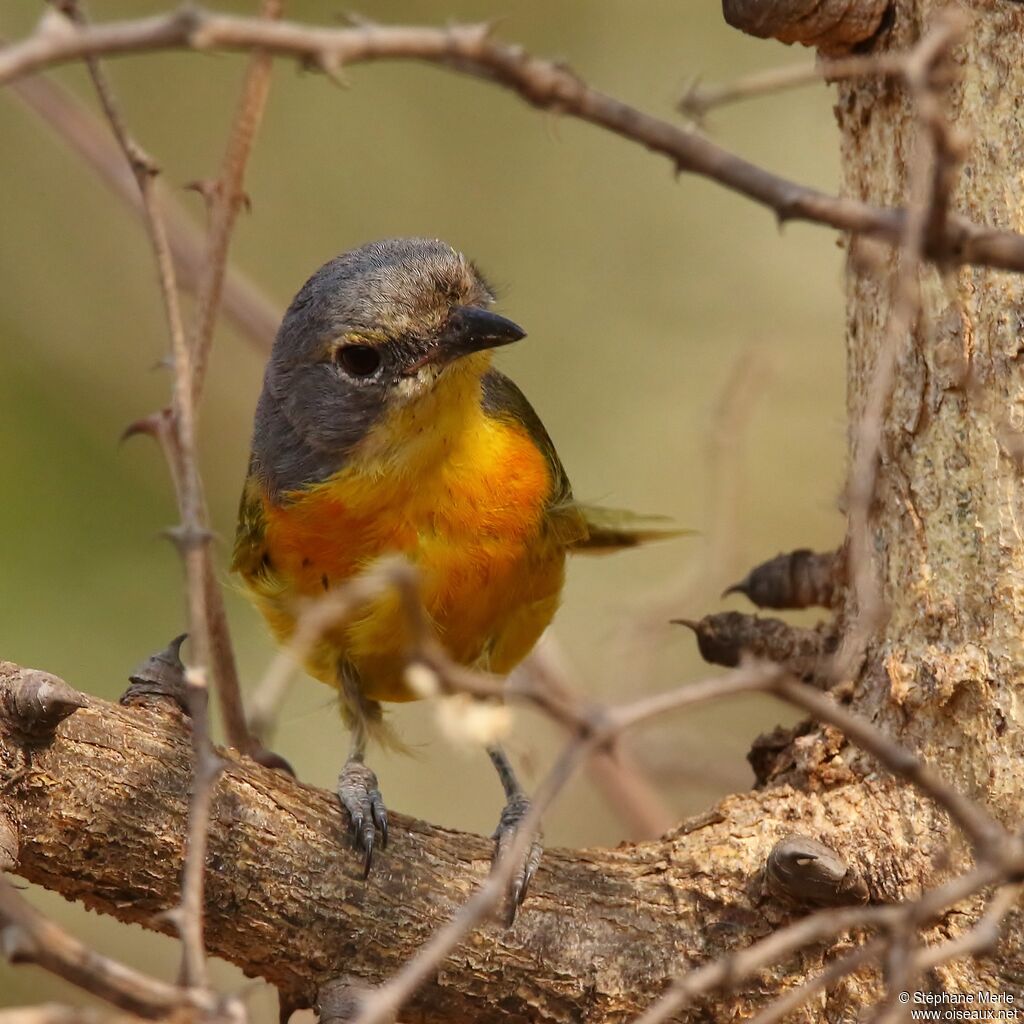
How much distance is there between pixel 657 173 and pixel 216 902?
260 inches

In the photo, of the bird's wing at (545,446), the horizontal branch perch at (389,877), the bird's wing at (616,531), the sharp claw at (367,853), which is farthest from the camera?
the bird's wing at (616,531)

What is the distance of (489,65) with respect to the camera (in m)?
1.63

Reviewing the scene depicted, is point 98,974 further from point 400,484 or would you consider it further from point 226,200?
point 226,200

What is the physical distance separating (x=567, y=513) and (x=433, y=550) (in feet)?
1.87

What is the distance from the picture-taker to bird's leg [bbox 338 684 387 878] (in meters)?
3.06

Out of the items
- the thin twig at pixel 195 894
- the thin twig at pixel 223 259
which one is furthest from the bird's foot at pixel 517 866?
the thin twig at pixel 195 894

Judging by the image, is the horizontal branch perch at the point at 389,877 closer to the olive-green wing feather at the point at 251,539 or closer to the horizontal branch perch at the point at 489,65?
the olive-green wing feather at the point at 251,539

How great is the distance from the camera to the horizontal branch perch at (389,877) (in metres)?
2.81

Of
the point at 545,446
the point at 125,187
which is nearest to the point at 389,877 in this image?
the point at 545,446

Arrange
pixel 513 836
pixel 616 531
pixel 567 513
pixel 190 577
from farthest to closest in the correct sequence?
pixel 616 531 < pixel 567 513 < pixel 513 836 < pixel 190 577

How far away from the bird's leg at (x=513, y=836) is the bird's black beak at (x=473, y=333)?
1301 millimetres

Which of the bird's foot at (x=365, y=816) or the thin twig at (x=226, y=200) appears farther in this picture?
the thin twig at (x=226, y=200)

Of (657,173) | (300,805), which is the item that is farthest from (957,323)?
(657,173)

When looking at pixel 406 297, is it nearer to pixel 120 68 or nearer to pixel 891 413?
pixel 891 413
